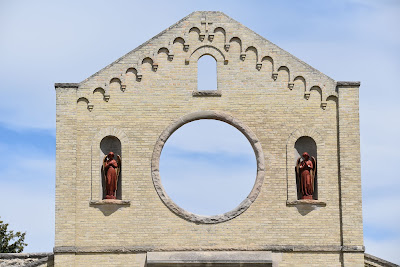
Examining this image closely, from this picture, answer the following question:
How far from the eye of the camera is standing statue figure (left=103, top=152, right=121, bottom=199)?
91.8ft

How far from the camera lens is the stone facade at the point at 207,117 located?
90.6 ft

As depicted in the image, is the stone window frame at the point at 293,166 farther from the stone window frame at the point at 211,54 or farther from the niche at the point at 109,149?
the niche at the point at 109,149

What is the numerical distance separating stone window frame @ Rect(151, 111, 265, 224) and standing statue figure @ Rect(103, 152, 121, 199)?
107 cm

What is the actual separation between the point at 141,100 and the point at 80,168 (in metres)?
2.66

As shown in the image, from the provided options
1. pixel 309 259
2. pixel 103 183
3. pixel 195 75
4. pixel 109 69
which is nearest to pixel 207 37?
pixel 195 75

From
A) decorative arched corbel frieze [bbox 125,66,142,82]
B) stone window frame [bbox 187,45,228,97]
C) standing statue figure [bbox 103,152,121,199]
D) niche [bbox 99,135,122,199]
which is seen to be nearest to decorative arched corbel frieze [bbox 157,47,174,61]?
stone window frame [bbox 187,45,228,97]

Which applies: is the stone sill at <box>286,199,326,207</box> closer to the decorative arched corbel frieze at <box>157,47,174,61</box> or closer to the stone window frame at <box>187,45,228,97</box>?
the stone window frame at <box>187,45,228,97</box>

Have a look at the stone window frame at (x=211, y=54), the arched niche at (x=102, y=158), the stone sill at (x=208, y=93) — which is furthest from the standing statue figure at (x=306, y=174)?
the arched niche at (x=102, y=158)

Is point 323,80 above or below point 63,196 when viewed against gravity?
above

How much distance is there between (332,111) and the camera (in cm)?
2848

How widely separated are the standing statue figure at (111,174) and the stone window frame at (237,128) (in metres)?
1.07

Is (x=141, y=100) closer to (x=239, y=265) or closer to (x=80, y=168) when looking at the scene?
(x=80, y=168)

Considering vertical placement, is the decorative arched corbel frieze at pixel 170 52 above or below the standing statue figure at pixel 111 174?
above

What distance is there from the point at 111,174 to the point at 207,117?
3.23m
